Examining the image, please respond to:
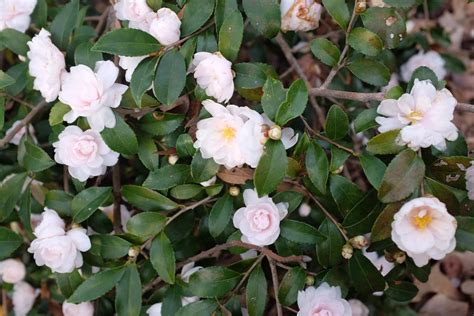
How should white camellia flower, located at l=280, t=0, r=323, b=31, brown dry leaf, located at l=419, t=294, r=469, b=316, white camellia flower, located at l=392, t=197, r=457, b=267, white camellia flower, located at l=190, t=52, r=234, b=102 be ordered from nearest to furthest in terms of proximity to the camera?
white camellia flower, located at l=392, t=197, r=457, b=267 < white camellia flower, located at l=190, t=52, r=234, b=102 < white camellia flower, located at l=280, t=0, r=323, b=31 < brown dry leaf, located at l=419, t=294, r=469, b=316

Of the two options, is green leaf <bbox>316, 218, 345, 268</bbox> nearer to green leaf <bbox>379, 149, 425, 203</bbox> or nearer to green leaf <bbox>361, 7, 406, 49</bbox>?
green leaf <bbox>379, 149, 425, 203</bbox>

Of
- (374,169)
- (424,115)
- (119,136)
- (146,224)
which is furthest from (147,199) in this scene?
(424,115)

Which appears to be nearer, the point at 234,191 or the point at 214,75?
the point at 214,75

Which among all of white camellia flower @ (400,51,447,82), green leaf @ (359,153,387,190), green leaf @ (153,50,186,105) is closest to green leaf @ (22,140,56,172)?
green leaf @ (153,50,186,105)

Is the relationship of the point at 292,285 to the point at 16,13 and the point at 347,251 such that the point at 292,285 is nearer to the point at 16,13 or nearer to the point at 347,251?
the point at 347,251

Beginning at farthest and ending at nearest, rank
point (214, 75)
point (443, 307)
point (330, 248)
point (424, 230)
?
point (443, 307) → point (330, 248) → point (214, 75) → point (424, 230)

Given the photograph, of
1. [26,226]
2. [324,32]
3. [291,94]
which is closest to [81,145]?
[26,226]
